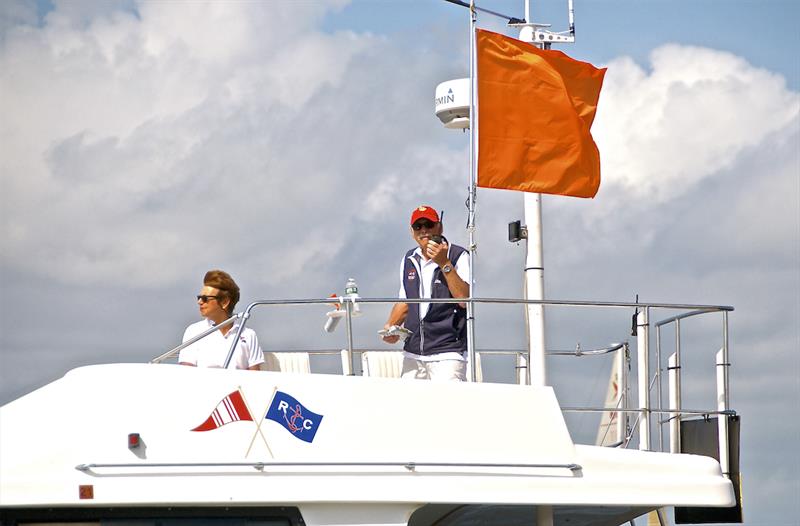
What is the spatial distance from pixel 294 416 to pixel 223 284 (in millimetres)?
1345

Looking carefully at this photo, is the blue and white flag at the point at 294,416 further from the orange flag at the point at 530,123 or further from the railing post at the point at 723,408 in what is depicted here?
the railing post at the point at 723,408

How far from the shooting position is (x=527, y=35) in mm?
11914

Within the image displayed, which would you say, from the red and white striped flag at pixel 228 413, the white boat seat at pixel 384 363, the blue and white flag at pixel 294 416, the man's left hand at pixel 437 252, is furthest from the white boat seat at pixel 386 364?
the red and white striped flag at pixel 228 413

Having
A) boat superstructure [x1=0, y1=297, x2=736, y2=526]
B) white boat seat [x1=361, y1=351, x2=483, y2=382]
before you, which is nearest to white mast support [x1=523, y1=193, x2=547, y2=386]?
white boat seat [x1=361, y1=351, x2=483, y2=382]

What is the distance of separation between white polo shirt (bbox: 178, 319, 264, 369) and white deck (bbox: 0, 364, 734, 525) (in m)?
0.59

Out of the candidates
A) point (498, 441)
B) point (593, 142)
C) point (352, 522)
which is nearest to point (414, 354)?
point (498, 441)

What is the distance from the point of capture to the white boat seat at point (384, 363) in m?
10.4

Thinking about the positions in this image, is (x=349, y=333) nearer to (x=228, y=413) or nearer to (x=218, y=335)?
(x=218, y=335)

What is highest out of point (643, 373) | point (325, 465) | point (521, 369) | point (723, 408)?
point (643, 373)

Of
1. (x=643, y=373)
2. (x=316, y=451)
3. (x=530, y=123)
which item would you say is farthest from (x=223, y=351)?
(x=530, y=123)

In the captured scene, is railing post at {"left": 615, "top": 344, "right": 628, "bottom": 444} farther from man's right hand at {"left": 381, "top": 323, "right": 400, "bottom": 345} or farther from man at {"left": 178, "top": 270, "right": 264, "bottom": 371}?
man at {"left": 178, "top": 270, "right": 264, "bottom": 371}

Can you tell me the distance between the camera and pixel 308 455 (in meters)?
8.16

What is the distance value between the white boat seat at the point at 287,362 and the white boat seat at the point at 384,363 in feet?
1.55

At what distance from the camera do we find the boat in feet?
25.5
